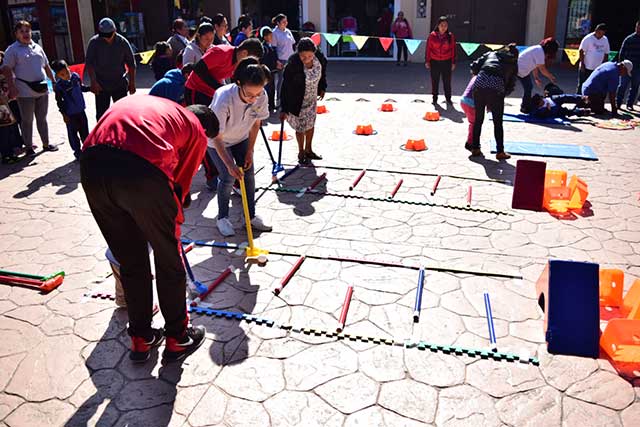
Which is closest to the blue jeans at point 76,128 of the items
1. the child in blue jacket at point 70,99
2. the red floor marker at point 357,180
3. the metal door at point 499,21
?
the child in blue jacket at point 70,99

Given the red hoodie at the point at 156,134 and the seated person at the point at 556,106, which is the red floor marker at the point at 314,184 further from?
the seated person at the point at 556,106

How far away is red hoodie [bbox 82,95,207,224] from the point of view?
286cm

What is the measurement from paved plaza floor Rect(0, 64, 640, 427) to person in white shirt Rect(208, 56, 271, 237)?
1.27 feet

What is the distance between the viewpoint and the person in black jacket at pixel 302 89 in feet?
22.7

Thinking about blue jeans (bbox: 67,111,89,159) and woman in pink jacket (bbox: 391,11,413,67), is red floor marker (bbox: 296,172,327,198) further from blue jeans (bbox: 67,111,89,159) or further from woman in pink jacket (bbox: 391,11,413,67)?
woman in pink jacket (bbox: 391,11,413,67)

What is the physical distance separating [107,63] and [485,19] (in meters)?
15.3

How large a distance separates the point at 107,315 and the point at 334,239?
2.19m

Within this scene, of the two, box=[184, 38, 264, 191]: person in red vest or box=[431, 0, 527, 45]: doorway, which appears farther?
box=[431, 0, 527, 45]: doorway

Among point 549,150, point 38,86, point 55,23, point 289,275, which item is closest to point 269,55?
point 38,86

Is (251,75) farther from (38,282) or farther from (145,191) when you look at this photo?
(38,282)

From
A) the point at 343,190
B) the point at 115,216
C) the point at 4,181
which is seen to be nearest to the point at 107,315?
the point at 115,216

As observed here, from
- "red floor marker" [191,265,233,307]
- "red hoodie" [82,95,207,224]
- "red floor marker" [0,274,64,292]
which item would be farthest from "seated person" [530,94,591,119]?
"red floor marker" [0,274,64,292]

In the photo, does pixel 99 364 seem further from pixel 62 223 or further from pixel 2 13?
pixel 2 13

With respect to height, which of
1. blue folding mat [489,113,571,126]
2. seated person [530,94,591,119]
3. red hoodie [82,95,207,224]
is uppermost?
red hoodie [82,95,207,224]
